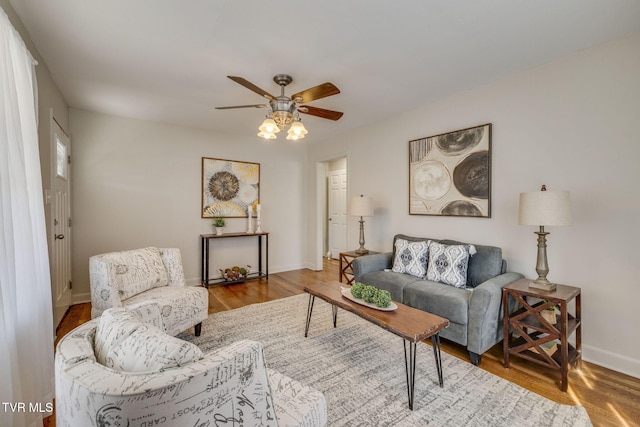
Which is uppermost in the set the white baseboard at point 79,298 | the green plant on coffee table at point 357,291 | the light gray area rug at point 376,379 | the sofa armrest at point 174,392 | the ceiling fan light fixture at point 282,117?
the ceiling fan light fixture at point 282,117

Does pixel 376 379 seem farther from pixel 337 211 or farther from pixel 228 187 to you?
pixel 337 211

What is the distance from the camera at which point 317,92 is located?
229 centimetres

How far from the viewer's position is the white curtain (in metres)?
1.34

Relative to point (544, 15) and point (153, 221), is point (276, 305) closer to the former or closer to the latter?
point (153, 221)

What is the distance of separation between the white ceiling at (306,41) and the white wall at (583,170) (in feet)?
0.62

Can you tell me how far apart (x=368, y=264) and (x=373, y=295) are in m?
1.13

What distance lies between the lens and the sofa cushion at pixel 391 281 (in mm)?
2785

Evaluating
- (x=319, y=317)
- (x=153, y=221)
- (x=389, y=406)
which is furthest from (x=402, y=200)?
(x=153, y=221)

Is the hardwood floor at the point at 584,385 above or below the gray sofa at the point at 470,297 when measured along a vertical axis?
below

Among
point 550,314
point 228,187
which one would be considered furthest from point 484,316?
point 228,187

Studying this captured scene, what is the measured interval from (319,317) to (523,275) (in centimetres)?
206

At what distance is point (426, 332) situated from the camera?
1713 mm

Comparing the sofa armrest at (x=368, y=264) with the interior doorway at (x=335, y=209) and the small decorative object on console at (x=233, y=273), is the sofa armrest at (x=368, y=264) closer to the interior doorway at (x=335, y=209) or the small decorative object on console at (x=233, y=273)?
the small decorative object on console at (x=233, y=273)

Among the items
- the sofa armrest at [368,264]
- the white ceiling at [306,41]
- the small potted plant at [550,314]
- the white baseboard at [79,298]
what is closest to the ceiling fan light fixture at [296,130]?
A: the white ceiling at [306,41]
